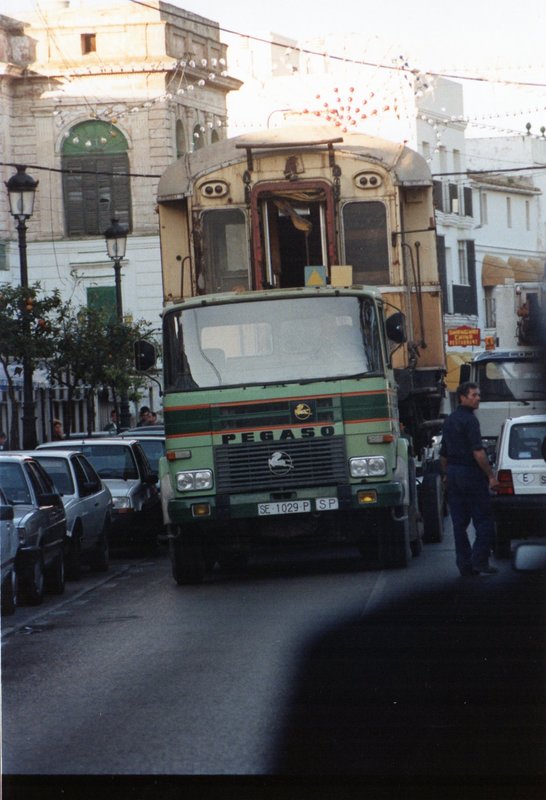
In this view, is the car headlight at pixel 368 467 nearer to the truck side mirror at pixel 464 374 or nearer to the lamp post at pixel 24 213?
the truck side mirror at pixel 464 374

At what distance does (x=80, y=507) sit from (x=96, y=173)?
11.0ft

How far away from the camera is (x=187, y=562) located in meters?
15.9

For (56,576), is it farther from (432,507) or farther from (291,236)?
(432,507)

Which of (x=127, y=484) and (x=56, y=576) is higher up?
(x=127, y=484)

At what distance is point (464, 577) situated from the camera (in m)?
14.7

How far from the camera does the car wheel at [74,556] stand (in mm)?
17250

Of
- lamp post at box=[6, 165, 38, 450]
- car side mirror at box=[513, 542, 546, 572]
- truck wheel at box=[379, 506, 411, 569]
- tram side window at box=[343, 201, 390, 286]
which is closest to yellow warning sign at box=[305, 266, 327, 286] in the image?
tram side window at box=[343, 201, 390, 286]

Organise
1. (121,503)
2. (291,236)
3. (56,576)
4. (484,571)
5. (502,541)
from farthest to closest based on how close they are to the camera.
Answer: (121,503)
(291,236)
(56,576)
(484,571)
(502,541)

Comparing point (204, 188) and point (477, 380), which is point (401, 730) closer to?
point (477, 380)

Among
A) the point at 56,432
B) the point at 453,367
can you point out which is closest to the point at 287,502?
the point at 453,367

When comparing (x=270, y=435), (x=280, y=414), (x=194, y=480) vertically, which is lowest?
(x=194, y=480)

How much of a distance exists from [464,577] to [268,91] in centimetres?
473

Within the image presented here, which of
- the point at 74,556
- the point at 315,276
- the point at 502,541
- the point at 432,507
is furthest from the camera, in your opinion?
the point at 432,507

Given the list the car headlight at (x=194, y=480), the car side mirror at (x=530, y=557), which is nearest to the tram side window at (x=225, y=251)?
the car headlight at (x=194, y=480)
